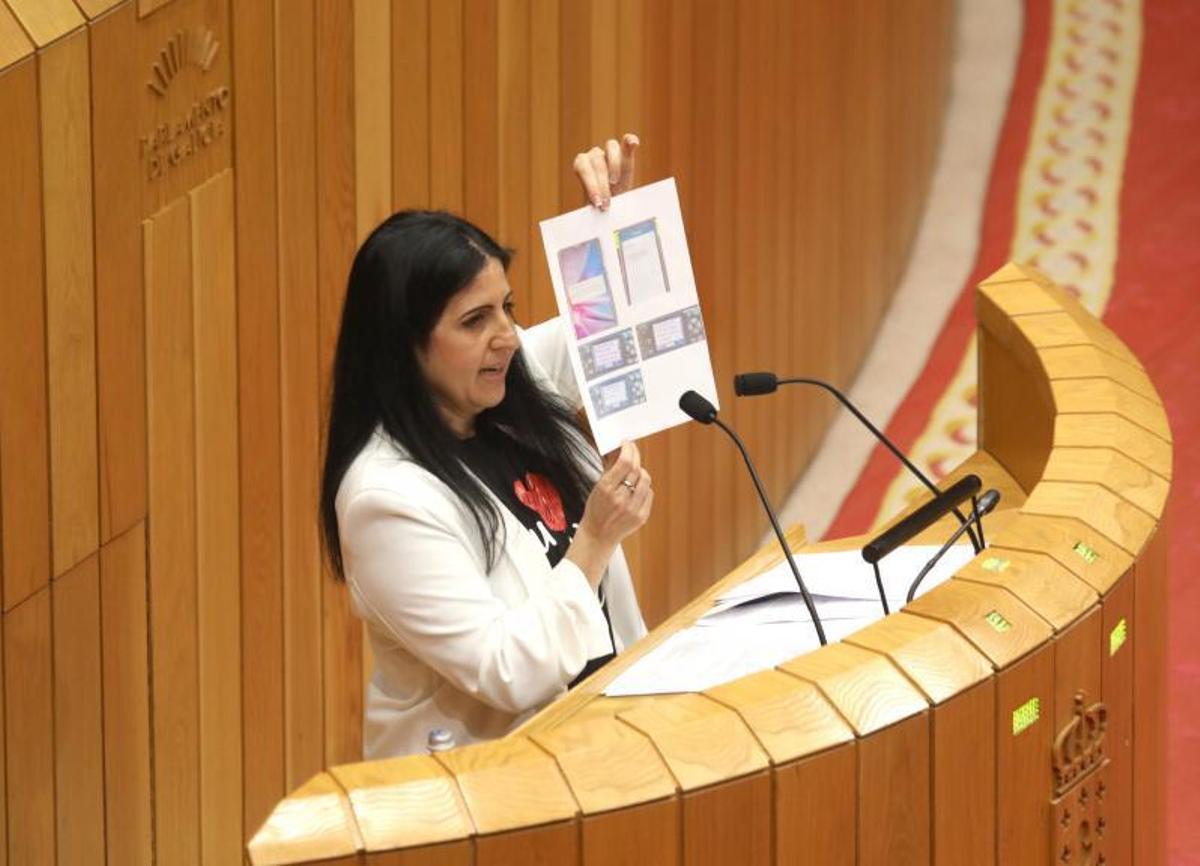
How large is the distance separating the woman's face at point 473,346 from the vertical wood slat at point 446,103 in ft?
4.29

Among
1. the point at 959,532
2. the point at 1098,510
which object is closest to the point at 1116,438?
the point at 1098,510

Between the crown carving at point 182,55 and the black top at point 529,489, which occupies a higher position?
the crown carving at point 182,55

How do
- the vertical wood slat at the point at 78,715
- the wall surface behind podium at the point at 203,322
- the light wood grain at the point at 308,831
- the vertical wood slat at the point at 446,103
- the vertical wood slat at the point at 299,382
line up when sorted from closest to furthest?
the light wood grain at the point at 308,831 → the wall surface behind podium at the point at 203,322 → the vertical wood slat at the point at 78,715 → the vertical wood slat at the point at 299,382 → the vertical wood slat at the point at 446,103

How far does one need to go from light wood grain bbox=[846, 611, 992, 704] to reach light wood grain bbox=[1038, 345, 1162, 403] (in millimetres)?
991

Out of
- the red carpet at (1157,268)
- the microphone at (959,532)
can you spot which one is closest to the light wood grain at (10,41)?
the microphone at (959,532)

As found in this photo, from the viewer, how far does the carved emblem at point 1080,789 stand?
2.11 m

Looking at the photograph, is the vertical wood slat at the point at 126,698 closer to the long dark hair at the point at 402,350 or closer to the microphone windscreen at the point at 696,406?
the long dark hair at the point at 402,350

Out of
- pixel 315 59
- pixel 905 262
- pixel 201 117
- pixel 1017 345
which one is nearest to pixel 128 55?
pixel 201 117

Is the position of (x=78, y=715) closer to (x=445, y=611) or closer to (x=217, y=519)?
(x=217, y=519)

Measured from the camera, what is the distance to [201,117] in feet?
10.3

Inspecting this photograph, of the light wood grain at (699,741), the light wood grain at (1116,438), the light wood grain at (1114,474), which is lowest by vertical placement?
the light wood grain at (699,741)

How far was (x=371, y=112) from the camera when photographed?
3.58 meters

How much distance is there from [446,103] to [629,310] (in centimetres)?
135

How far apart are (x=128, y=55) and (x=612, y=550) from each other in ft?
3.47
